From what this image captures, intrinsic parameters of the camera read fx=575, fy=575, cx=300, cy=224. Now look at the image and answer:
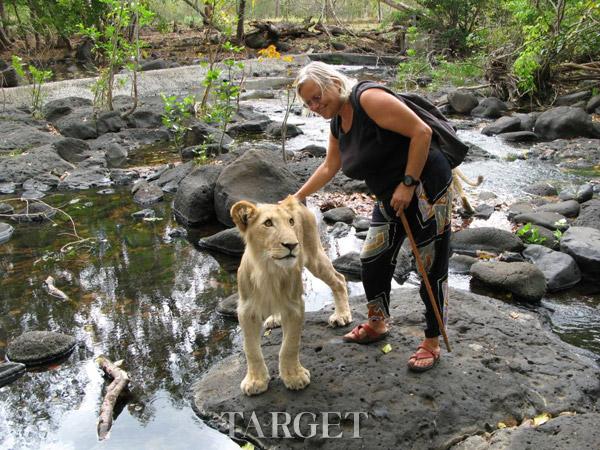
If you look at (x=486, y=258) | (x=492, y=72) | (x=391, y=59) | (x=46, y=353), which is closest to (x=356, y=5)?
(x=391, y=59)

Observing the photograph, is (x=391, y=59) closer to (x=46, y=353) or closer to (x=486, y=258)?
(x=486, y=258)

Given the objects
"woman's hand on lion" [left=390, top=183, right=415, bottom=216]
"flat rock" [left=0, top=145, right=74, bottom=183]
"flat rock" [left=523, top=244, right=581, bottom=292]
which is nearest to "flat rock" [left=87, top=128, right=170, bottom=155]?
"flat rock" [left=0, top=145, right=74, bottom=183]

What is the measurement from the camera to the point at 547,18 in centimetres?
1612

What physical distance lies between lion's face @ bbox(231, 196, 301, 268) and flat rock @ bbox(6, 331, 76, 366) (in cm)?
265

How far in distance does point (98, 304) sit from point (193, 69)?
20383 millimetres

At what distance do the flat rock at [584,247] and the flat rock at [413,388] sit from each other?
221 centimetres

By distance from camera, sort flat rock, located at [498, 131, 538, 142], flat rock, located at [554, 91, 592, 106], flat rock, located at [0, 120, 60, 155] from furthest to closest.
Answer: flat rock, located at [554, 91, 592, 106], flat rock, located at [498, 131, 538, 142], flat rock, located at [0, 120, 60, 155]

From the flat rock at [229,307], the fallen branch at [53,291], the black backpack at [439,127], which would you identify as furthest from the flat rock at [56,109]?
the black backpack at [439,127]

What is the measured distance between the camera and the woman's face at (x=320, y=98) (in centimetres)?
382

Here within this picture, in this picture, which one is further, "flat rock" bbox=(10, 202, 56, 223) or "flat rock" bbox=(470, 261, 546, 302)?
"flat rock" bbox=(10, 202, 56, 223)

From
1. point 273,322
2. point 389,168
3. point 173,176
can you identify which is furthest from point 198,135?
point 389,168

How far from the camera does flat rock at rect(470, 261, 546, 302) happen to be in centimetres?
635

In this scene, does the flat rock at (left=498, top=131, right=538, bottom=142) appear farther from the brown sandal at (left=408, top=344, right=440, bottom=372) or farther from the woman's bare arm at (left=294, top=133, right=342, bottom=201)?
the brown sandal at (left=408, top=344, right=440, bottom=372)

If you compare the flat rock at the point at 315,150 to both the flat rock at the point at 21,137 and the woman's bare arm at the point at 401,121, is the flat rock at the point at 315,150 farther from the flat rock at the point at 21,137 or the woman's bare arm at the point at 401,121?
the woman's bare arm at the point at 401,121
